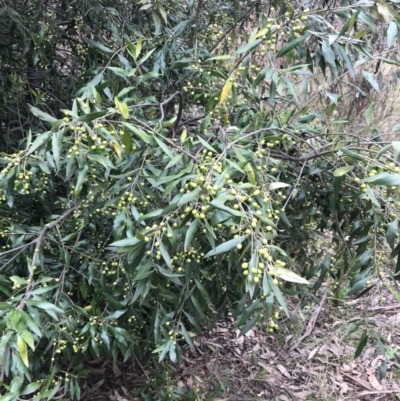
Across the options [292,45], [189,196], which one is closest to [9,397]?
[189,196]

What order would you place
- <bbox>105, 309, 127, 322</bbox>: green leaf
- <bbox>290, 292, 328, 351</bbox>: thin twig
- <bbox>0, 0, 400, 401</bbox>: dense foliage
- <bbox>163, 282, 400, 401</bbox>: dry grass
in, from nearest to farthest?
<bbox>0, 0, 400, 401</bbox>: dense foliage
<bbox>105, 309, 127, 322</bbox>: green leaf
<bbox>163, 282, 400, 401</bbox>: dry grass
<bbox>290, 292, 328, 351</bbox>: thin twig

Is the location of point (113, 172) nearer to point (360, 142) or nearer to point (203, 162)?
point (203, 162)

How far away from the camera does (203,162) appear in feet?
4.47

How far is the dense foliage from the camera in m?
1.23

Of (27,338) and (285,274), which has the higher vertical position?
Answer: (285,274)

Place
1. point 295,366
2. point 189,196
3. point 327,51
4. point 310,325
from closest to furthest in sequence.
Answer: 1. point 189,196
2. point 327,51
3. point 295,366
4. point 310,325

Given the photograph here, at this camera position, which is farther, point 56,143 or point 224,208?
point 56,143

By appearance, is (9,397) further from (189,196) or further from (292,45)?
(292,45)

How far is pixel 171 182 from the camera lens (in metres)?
1.31

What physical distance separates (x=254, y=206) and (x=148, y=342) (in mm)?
1258

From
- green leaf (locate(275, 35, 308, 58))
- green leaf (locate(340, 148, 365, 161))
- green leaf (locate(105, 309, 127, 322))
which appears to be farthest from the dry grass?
green leaf (locate(275, 35, 308, 58))

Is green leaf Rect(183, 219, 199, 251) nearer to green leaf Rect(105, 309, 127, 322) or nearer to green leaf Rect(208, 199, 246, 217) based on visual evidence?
green leaf Rect(208, 199, 246, 217)

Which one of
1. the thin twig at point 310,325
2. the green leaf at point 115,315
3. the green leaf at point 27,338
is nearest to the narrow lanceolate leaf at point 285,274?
the green leaf at point 27,338

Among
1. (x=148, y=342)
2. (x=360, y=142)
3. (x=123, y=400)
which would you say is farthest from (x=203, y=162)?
(x=123, y=400)
